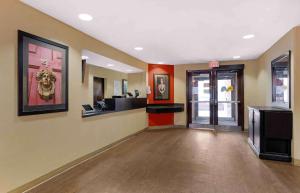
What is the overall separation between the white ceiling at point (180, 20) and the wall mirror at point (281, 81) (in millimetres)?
503

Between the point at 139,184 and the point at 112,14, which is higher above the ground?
the point at 112,14

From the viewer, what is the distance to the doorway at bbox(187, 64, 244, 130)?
6598 millimetres

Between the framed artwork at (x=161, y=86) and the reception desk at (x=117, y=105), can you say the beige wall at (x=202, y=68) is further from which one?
the reception desk at (x=117, y=105)

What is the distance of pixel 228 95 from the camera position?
6.80 meters

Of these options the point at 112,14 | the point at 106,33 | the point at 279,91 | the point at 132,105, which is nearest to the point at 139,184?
the point at 112,14

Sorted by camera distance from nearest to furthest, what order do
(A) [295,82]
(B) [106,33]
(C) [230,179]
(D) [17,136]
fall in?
1. (D) [17,136]
2. (C) [230,179]
3. (A) [295,82]
4. (B) [106,33]

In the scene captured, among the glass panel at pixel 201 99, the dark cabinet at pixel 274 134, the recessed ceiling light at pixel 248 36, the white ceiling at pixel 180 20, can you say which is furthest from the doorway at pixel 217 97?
the dark cabinet at pixel 274 134

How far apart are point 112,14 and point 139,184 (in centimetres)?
255

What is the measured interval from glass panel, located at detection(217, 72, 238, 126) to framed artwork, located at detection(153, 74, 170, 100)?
6.29 feet

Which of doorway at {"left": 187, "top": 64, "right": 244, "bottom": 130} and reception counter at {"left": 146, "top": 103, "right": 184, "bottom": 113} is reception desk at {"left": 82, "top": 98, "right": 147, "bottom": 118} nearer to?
reception counter at {"left": 146, "top": 103, "right": 184, "bottom": 113}

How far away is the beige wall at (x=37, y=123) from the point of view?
7.26ft

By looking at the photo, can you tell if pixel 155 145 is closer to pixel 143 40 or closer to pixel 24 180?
pixel 143 40

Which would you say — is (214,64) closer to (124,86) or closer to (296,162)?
(124,86)

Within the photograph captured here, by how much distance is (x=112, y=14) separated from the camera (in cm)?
276
